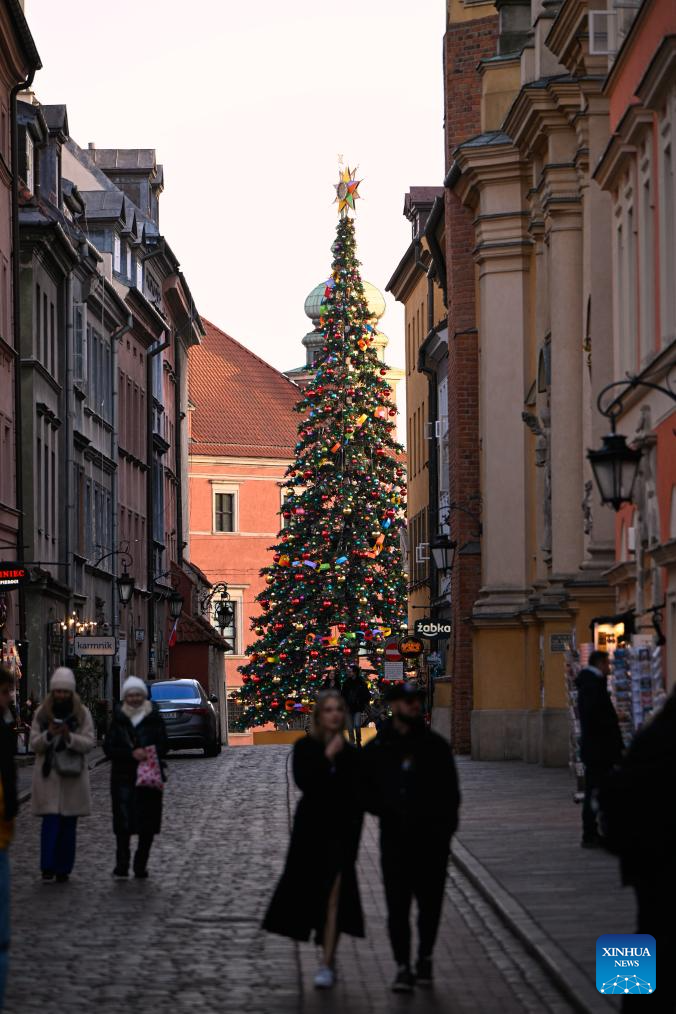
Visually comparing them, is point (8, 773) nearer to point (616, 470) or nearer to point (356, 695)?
point (616, 470)

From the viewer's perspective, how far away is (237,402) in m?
110

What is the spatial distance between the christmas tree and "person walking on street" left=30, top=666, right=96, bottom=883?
159 feet

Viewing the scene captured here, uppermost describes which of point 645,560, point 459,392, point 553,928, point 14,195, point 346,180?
point 346,180

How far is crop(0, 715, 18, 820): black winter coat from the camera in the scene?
34.9 feet

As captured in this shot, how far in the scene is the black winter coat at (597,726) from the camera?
727 inches

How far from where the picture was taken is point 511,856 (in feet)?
62.2

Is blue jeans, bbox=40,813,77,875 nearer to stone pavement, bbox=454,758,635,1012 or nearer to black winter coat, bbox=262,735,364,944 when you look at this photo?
stone pavement, bbox=454,758,635,1012

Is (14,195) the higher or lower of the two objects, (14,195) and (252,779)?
the higher

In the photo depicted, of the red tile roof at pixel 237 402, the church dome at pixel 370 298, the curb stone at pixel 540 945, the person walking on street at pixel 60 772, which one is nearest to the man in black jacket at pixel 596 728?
the curb stone at pixel 540 945

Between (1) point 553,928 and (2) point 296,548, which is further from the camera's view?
(2) point 296,548

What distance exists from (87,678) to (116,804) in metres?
29.5

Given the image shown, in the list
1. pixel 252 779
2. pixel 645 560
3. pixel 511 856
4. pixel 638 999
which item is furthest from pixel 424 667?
pixel 638 999

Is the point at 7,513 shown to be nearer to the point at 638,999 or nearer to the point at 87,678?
the point at 87,678

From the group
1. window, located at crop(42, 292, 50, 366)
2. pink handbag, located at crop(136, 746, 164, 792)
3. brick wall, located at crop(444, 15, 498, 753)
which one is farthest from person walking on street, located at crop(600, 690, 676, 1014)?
window, located at crop(42, 292, 50, 366)
